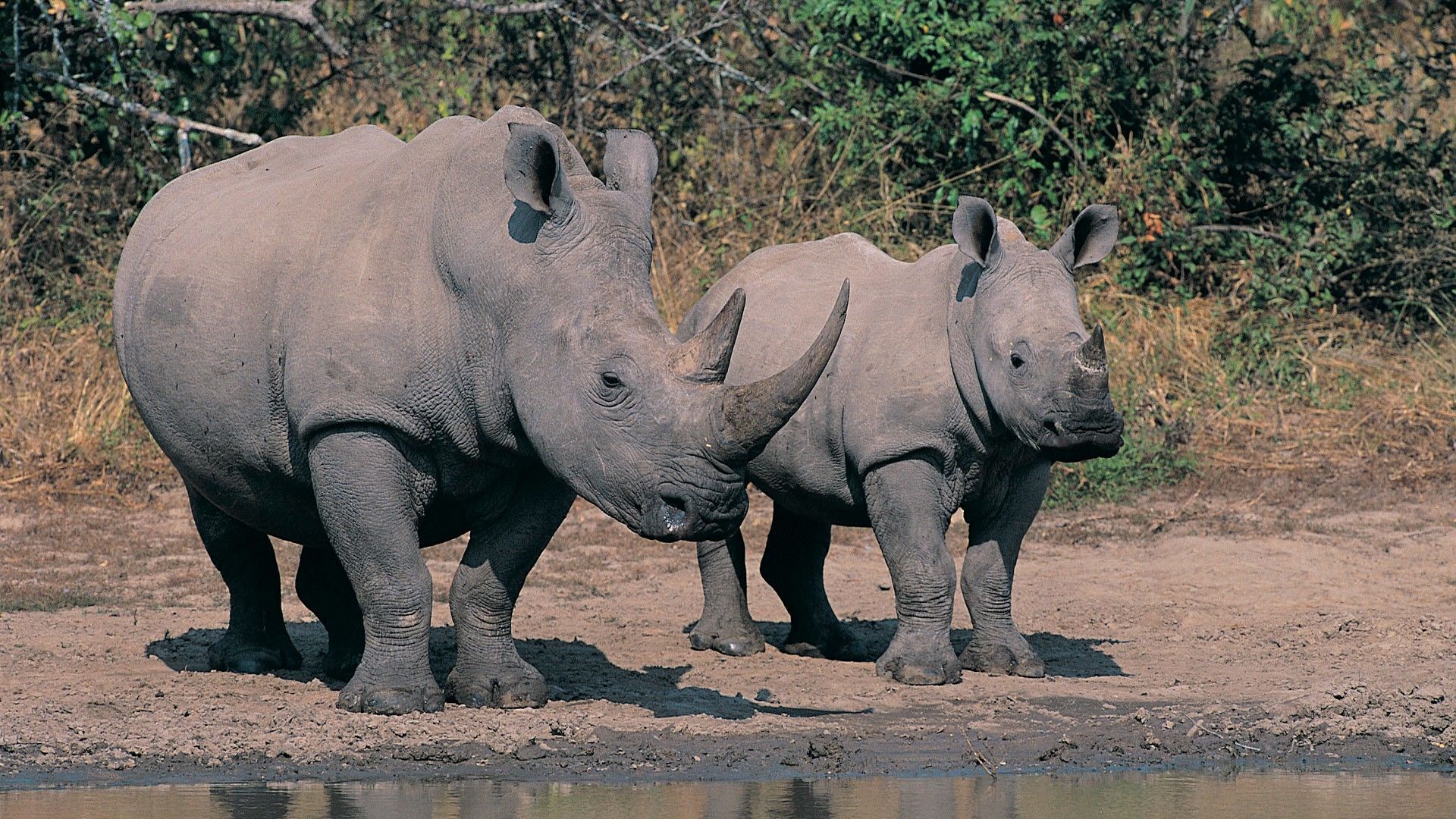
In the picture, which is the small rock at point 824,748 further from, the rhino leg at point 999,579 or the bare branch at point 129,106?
the bare branch at point 129,106

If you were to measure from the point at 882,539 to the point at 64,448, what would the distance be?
5136 millimetres

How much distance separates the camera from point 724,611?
27.6 feet

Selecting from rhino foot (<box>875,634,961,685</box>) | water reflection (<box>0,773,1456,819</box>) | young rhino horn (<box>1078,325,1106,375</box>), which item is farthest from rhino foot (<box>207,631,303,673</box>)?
young rhino horn (<box>1078,325,1106,375</box>)

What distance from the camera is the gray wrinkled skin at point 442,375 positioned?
20.2 ft

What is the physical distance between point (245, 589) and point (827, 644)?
2.22 meters

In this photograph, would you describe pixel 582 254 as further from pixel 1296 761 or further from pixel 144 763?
pixel 1296 761

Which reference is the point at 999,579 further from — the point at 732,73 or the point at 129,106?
the point at 732,73

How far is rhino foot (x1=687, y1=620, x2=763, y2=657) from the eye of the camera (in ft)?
27.5

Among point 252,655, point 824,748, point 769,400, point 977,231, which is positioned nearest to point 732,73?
point 977,231

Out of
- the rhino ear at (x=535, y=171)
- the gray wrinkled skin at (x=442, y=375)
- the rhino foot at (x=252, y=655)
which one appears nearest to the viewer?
the gray wrinkled skin at (x=442, y=375)

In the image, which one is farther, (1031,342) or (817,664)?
(817,664)

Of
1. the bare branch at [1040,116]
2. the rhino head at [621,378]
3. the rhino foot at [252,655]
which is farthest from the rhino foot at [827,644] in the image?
the bare branch at [1040,116]

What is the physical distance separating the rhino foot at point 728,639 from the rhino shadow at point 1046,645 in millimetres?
196

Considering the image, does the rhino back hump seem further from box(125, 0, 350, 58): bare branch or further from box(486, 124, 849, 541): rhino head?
box(125, 0, 350, 58): bare branch
